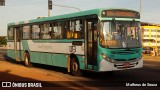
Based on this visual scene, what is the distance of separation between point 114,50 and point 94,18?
1.78 m

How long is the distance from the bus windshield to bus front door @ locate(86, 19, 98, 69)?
0.52 meters

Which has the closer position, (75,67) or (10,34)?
(75,67)

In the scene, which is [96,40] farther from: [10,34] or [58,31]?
[10,34]

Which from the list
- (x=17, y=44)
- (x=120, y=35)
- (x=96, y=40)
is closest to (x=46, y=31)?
(x=96, y=40)

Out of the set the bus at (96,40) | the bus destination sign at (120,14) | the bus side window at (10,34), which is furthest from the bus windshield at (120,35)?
the bus side window at (10,34)

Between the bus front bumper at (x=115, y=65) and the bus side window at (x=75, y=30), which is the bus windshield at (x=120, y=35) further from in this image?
the bus side window at (x=75, y=30)

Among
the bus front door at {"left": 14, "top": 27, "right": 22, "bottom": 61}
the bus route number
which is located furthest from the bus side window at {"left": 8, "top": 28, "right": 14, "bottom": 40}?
the bus route number

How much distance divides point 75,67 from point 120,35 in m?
3.24

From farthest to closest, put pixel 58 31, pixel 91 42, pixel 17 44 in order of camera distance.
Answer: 1. pixel 17 44
2. pixel 58 31
3. pixel 91 42

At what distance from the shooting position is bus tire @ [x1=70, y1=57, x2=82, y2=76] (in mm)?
18775

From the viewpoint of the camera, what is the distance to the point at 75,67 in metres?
19.0

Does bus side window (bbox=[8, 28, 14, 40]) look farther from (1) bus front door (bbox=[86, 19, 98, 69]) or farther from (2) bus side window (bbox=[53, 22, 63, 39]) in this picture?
(1) bus front door (bbox=[86, 19, 98, 69])

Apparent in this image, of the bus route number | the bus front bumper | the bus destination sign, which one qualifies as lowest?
the bus front bumper

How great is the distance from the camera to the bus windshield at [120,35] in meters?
16.8
